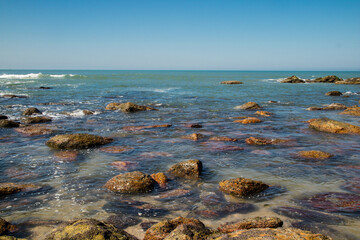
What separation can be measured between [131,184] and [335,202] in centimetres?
490

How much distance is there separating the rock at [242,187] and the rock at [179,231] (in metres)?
2.18

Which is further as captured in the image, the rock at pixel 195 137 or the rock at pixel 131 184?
the rock at pixel 195 137

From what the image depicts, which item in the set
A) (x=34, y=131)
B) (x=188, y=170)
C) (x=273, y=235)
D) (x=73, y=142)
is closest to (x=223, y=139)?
(x=188, y=170)

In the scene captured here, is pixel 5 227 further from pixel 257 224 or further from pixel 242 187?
pixel 242 187

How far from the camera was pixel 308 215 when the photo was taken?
5570mm

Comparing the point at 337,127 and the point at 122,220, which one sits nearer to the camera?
the point at 122,220

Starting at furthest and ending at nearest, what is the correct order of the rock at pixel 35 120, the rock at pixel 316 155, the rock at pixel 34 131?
the rock at pixel 35 120 → the rock at pixel 34 131 → the rock at pixel 316 155

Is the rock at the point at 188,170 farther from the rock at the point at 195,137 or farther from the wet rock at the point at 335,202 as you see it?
the rock at the point at 195,137

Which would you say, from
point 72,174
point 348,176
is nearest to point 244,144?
point 348,176

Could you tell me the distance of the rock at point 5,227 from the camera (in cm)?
483

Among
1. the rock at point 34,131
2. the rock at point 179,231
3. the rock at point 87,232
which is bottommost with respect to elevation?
the rock at point 34,131

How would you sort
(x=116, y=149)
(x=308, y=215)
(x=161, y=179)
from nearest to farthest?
(x=308, y=215), (x=161, y=179), (x=116, y=149)

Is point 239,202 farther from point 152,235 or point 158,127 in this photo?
point 158,127

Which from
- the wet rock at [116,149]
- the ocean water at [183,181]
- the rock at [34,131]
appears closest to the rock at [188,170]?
the ocean water at [183,181]
